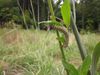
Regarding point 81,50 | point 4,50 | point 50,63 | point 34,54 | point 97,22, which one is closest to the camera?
point 81,50

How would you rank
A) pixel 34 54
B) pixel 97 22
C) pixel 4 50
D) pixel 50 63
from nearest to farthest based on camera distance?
pixel 50 63 → pixel 34 54 → pixel 4 50 → pixel 97 22

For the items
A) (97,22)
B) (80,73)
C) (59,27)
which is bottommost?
(97,22)

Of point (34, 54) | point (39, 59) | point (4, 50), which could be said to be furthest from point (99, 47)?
point (4, 50)

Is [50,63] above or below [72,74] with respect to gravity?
A: below

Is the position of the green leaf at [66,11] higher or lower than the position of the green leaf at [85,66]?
higher

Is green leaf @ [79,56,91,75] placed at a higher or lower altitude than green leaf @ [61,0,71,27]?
lower

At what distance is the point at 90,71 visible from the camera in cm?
65

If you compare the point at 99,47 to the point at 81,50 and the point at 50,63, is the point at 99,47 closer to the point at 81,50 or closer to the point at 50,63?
the point at 81,50

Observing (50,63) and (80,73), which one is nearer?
(80,73)

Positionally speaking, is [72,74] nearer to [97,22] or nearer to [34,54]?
[34,54]

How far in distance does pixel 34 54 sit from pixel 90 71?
2.33 m

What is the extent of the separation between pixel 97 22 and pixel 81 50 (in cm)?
1598

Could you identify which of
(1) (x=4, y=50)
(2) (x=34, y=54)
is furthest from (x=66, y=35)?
(1) (x=4, y=50)

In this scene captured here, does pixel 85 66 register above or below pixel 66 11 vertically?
below
